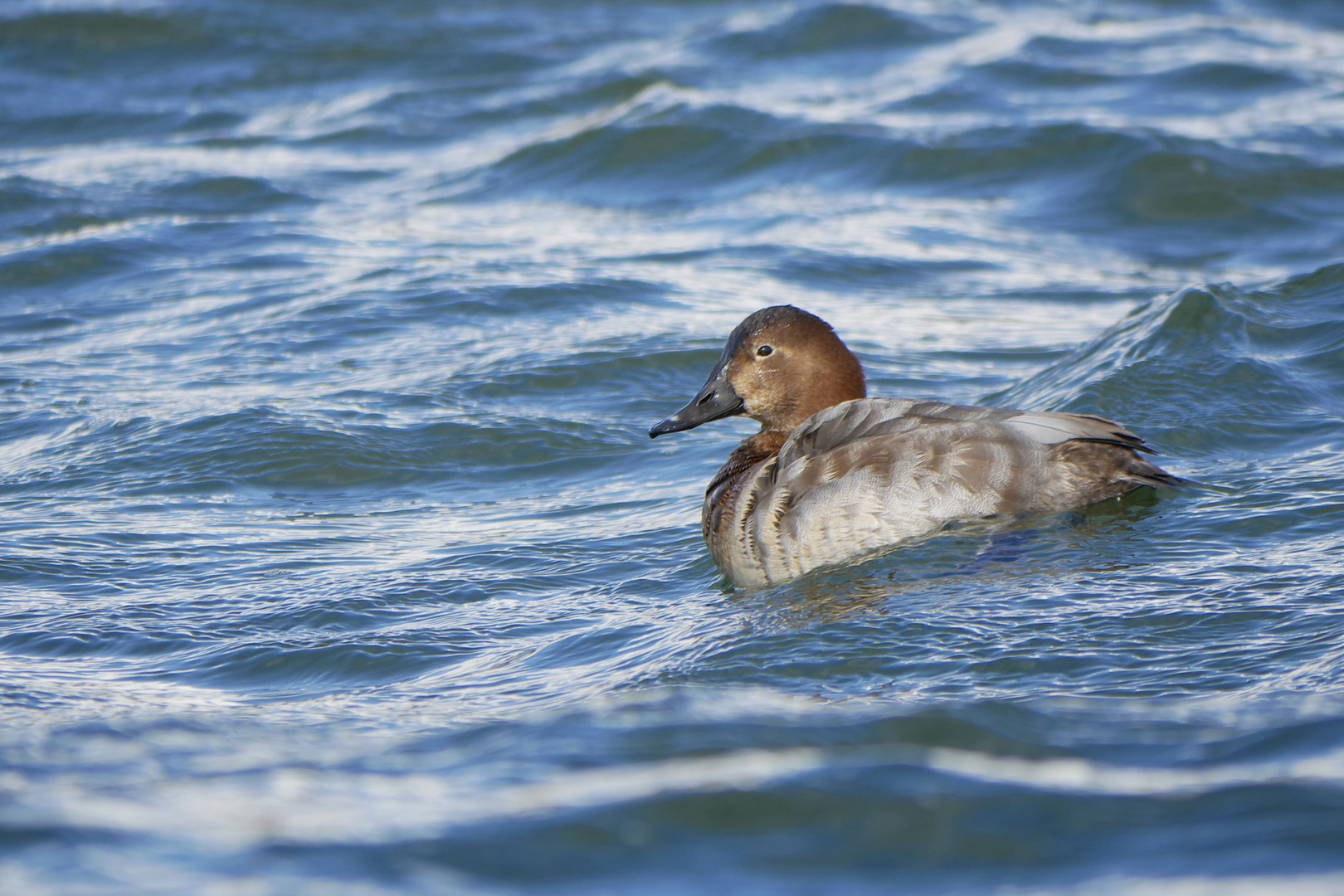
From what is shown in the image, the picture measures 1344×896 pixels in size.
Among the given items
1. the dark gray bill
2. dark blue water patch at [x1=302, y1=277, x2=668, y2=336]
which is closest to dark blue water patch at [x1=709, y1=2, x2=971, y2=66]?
dark blue water patch at [x1=302, y1=277, x2=668, y2=336]

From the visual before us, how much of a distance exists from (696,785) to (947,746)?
1.95ft

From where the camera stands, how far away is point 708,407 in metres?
5.84

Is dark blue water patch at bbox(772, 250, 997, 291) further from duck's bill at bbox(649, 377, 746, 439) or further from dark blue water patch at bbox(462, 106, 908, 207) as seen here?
duck's bill at bbox(649, 377, 746, 439)

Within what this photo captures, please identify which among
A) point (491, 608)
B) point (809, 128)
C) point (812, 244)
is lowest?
point (491, 608)

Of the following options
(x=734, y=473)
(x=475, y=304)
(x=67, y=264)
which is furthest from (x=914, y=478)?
(x=67, y=264)

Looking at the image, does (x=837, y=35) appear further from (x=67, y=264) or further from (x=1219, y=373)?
(x=1219, y=373)

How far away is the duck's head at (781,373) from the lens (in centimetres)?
566

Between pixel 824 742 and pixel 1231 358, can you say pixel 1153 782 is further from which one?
pixel 1231 358

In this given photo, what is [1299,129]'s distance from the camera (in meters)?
12.1

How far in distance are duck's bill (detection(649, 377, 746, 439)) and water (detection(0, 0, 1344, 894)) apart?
0.38m

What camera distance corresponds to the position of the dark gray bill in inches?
228

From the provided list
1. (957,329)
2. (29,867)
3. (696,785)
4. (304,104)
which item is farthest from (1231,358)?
(304,104)

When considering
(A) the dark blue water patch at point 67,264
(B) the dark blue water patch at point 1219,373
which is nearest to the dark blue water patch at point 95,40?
(A) the dark blue water patch at point 67,264

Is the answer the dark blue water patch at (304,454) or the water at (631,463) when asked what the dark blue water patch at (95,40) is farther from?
the dark blue water patch at (304,454)
